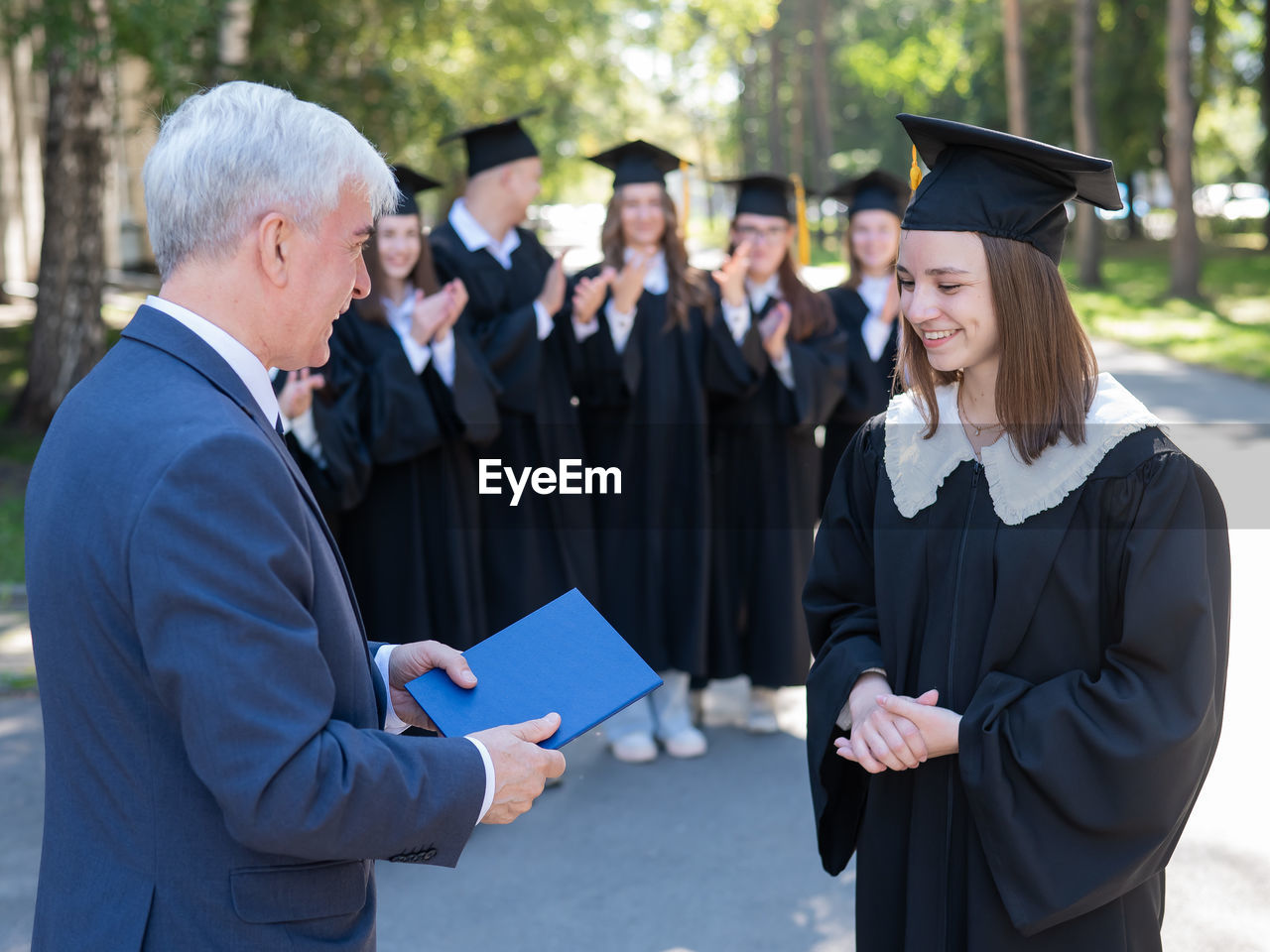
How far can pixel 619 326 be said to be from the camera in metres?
5.16

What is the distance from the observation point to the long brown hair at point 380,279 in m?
4.63

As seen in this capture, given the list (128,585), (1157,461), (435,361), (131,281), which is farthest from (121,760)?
(131,281)

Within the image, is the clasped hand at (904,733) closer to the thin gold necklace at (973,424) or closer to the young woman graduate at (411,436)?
the thin gold necklace at (973,424)

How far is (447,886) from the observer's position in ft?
13.3

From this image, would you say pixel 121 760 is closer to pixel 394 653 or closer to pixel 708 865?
pixel 394 653

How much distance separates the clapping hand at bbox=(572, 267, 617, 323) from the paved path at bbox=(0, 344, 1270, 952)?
1855 millimetres

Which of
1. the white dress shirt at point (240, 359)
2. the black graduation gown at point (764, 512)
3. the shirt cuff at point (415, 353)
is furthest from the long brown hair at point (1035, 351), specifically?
the black graduation gown at point (764, 512)

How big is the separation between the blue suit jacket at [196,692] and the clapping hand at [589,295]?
3.38m

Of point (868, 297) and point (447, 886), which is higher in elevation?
point (868, 297)

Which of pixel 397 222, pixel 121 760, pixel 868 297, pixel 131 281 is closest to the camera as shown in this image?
pixel 121 760

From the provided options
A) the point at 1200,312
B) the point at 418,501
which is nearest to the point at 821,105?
the point at 1200,312

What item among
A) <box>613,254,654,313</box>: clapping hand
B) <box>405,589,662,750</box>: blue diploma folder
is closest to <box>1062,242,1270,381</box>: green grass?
<box>613,254,654,313</box>: clapping hand

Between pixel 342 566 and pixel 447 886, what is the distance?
2.57 meters

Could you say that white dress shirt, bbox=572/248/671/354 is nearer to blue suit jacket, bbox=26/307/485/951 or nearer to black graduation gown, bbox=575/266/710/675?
black graduation gown, bbox=575/266/710/675
